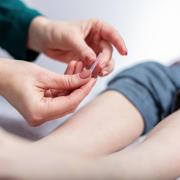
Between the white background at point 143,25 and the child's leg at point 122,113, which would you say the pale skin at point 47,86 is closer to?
the child's leg at point 122,113

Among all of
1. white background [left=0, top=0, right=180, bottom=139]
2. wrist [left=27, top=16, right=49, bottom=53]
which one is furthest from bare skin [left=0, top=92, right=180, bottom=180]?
white background [left=0, top=0, right=180, bottom=139]

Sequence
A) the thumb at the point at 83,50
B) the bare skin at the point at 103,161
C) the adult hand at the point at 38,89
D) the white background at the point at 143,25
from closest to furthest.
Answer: the bare skin at the point at 103,161 → the adult hand at the point at 38,89 → the thumb at the point at 83,50 → the white background at the point at 143,25

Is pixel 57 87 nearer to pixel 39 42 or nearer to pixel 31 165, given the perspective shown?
pixel 31 165

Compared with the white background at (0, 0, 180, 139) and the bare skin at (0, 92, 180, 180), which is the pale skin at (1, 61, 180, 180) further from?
the white background at (0, 0, 180, 139)

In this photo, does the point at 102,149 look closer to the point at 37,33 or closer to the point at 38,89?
the point at 38,89

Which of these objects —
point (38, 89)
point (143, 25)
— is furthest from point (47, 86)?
point (143, 25)

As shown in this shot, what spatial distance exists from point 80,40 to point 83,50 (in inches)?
1.1

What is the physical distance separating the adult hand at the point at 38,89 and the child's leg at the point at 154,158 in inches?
4.0

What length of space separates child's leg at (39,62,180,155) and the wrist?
173 millimetres

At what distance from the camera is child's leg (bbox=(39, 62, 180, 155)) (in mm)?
538

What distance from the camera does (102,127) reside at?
1.90 feet

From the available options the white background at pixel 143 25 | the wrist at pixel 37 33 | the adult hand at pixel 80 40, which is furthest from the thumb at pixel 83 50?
the white background at pixel 143 25

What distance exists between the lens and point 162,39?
0.99 metres

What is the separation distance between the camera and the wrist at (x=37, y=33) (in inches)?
29.4
